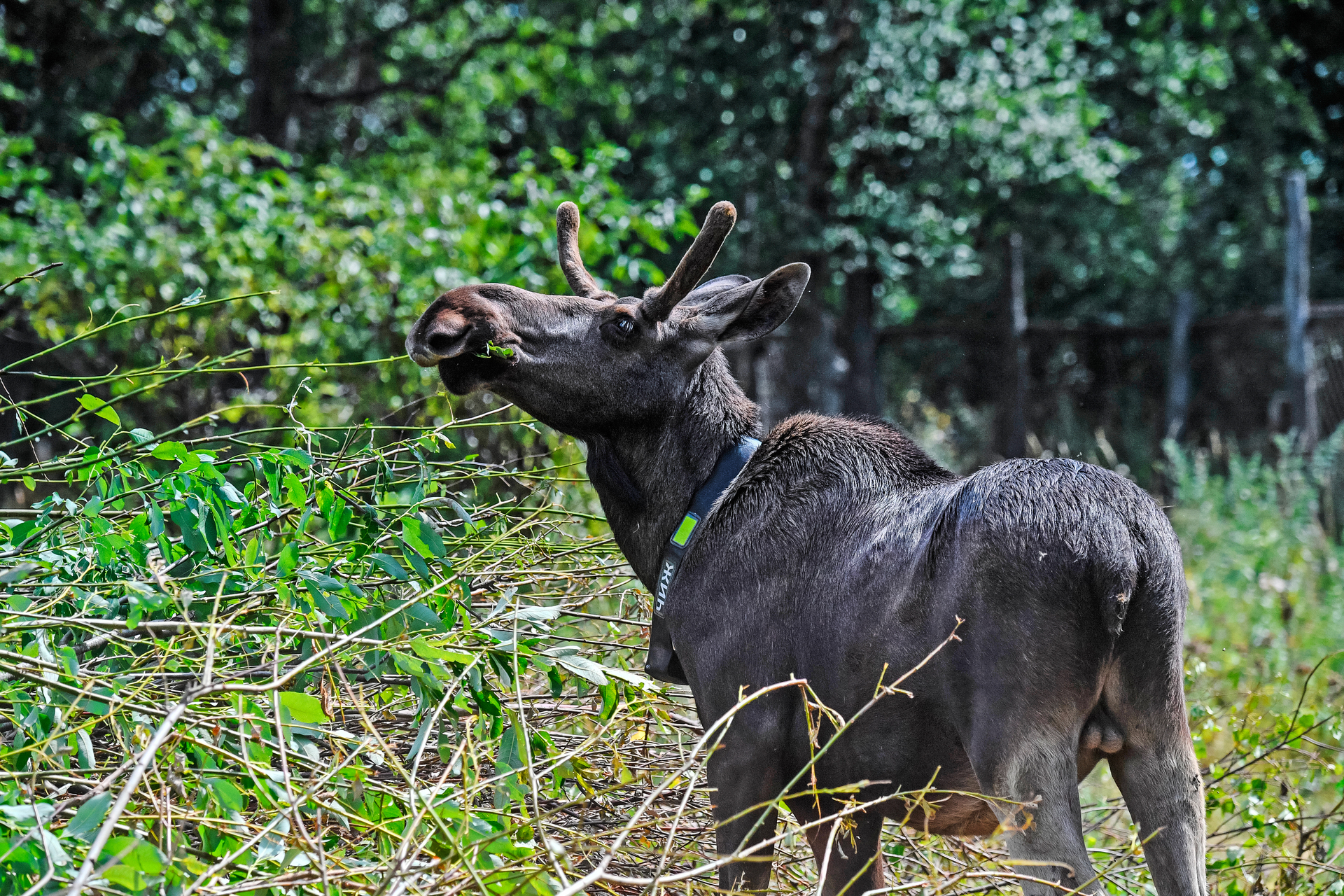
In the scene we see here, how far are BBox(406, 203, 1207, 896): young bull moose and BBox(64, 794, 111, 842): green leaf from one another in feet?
4.02

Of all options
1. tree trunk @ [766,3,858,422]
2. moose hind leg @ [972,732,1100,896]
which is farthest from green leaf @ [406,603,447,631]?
tree trunk @ [766,3,858,422]

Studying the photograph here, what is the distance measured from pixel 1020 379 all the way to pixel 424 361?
8.50 meters

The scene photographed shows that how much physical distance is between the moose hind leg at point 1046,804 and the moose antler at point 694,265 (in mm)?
1459

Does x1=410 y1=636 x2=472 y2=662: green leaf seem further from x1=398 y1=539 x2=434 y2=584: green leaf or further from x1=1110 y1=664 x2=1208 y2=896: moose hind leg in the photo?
x1=1110 y1=664 x2=1208 y2=896: moose hind leg

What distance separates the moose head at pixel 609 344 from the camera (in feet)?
10.4

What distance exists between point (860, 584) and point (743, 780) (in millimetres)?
563

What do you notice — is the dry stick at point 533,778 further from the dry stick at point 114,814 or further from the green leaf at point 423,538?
the dry stick at point 114,814

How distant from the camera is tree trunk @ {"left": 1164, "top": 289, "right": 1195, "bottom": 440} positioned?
35.6ft

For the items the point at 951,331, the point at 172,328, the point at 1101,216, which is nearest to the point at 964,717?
the point at 172,328

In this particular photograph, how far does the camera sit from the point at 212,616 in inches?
83.0

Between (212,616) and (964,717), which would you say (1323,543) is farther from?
(212,616)

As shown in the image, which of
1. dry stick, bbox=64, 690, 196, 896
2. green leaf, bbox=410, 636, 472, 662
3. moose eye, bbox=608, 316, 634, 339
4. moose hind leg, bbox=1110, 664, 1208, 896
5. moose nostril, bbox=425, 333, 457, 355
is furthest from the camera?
moose eye, bbox=608, 316, 634, 339

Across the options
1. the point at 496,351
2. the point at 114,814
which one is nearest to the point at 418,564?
the point at 496,351

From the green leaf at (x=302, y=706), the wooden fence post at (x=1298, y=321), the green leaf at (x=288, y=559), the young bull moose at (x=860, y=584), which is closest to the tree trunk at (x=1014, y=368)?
the wooden fence post at (x=1298, y=321)
